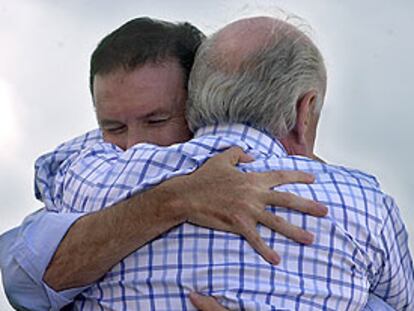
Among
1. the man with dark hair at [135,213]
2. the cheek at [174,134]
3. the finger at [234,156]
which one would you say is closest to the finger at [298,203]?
the man with dark hair at [135,213]

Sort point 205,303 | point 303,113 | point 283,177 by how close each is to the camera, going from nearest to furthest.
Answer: point 205,303 → point 283,177 → point 303,113

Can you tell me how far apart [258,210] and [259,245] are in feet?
0.30

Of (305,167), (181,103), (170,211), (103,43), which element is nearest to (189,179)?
(170,211)

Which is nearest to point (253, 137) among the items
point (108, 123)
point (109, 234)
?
point (109, 234)

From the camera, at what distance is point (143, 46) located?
2941 mm

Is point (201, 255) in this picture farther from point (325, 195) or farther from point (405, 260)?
point (405, 260)

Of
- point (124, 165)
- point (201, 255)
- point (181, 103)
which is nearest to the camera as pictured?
point (201, 255)

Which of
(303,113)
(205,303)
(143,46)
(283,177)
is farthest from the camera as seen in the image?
(143,46)

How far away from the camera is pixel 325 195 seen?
2289 mm

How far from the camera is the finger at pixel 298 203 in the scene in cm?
224

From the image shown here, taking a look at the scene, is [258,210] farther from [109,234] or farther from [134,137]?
[134,137]

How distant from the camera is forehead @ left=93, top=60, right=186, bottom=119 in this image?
2.86 m

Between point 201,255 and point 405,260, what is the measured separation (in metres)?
0.60

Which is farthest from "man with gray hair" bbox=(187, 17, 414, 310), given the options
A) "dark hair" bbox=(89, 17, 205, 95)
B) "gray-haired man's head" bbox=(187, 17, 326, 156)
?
"dark hair" bbox=(89, 17, 205, 95)
